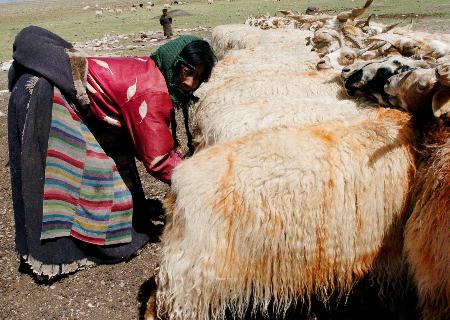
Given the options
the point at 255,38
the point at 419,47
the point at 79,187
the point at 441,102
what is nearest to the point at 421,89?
the point at 441,102

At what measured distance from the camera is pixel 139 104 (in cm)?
240

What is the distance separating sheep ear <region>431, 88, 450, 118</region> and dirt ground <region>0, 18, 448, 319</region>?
192 centimetres

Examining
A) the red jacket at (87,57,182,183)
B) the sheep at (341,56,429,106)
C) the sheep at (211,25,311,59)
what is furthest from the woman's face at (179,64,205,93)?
the sheep at (211,25,311,59)

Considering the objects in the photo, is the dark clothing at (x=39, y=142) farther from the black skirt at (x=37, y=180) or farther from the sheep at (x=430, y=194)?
the sheep at (x=430, y=194)

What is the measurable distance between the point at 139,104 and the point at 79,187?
0.71 metres

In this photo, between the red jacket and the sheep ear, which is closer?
the sheep ear

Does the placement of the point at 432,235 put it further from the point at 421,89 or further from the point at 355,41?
the point at 355,41

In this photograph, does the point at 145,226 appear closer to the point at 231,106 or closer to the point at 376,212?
the point at 231,106

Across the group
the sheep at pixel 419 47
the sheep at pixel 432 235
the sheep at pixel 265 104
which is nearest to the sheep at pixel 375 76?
the sheep at pixel 265 104

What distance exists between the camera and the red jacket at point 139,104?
2371 mm

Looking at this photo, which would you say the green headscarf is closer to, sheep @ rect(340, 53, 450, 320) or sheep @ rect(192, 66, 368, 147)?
sheep @ rect(192, 66, 368, 147)

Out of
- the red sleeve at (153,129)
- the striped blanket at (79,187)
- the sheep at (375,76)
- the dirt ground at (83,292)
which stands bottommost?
the dirt ground at (83,292)

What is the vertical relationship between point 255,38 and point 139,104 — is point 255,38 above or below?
below

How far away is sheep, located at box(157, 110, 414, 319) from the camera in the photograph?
6.24ft
